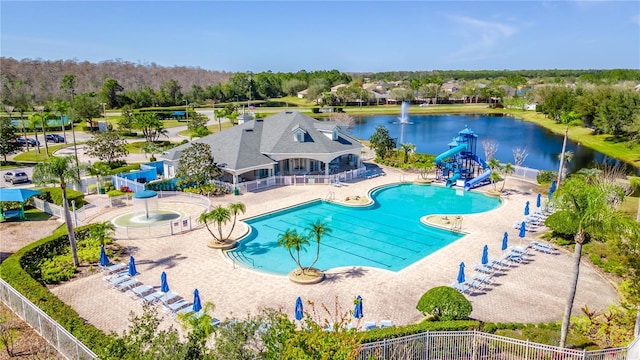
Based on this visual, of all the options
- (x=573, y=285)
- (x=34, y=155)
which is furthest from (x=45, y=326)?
(x=34, y=155)

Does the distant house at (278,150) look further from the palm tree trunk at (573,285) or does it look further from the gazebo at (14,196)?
the palm tree trunk at (573,285)

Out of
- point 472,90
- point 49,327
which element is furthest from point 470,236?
point 472,90

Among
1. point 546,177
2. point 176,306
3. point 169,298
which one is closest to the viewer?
point 176,306

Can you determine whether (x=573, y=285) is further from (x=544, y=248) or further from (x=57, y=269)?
(x=57, y=269)


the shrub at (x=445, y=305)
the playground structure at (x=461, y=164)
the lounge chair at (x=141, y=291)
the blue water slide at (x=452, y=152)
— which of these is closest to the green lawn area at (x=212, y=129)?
the playground structure at (x=461, y=164)

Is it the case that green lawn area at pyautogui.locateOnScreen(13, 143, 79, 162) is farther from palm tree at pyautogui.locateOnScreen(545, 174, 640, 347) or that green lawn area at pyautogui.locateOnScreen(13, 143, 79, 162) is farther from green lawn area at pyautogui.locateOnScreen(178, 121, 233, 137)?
palm tree at pyautogui.locateOnScreen(545, 174, 640, 347)

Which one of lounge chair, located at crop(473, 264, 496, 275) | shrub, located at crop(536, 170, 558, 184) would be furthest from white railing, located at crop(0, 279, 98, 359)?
shrub, located at crop(536, 170, 558, 184)

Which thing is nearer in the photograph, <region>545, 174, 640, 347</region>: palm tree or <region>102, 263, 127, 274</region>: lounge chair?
<region>545, 174, 640, 347</region>: palm tree
